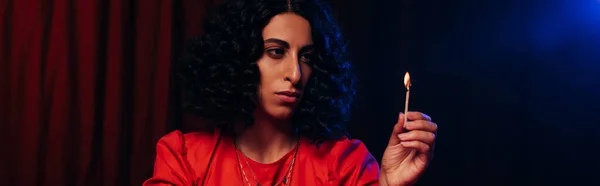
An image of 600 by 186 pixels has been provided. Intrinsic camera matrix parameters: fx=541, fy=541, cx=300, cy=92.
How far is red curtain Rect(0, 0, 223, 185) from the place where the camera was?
1584 mm

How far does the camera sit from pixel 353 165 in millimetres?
1416

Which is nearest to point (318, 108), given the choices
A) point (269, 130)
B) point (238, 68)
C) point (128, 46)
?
point (269, 130)

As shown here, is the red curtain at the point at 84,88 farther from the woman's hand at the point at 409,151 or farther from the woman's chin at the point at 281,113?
the woman's hand at the point at 409,151

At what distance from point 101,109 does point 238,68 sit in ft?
1.96

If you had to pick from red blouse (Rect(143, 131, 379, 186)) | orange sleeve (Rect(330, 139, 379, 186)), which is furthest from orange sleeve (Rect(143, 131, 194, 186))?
orange sleeve (Rect(330, 139, 379, 186))

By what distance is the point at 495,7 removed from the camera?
1.90 m

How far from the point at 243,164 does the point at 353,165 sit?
0.29m

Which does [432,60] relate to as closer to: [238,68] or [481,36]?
[481,36]

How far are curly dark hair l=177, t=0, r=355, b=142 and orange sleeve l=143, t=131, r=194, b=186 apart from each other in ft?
0.35

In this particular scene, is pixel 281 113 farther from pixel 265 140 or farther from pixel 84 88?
pixel 84 88

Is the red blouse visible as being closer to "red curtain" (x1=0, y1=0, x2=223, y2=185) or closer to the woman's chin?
the woman's chin

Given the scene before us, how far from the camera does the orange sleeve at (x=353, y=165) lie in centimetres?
139

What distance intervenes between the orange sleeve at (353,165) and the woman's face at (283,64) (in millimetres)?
202

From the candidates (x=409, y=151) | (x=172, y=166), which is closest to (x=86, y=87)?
(x=172, y=166)
